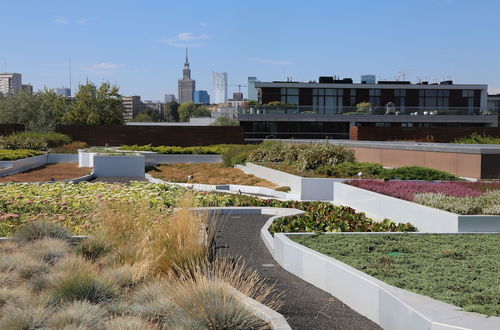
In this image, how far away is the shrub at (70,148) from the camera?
34.5 metres

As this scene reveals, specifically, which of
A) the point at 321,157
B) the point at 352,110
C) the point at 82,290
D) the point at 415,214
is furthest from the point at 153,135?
the point at 82,290

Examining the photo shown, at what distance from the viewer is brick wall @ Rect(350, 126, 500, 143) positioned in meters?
35.1

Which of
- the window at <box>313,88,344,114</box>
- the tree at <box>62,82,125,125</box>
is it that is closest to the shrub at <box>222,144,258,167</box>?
the window at <box>313,88,344,114</box>

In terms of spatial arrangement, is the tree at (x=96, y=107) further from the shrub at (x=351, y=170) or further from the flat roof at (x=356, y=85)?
the shrub at (x=351, y=170)

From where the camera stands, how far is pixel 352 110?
167 ft

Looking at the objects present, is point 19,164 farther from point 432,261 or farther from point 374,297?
point 374,297

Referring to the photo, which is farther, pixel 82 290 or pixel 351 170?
pixel 351 170

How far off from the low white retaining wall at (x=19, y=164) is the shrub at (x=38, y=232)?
1625 centimetres

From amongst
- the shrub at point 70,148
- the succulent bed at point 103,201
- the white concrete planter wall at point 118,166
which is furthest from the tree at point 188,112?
the succulent bed at point 103,201

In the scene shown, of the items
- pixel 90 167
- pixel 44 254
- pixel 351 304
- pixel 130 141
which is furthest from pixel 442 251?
pixel 130 141

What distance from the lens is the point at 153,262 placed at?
23.1ft

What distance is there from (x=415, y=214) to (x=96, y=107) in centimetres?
5923

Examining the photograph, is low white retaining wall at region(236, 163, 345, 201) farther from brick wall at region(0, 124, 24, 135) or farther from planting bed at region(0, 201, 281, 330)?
brick wall at region(0, 124, 24, 135)

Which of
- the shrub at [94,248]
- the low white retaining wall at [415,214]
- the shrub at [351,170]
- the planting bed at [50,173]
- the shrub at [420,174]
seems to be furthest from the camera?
the planting bed at [50,173]
